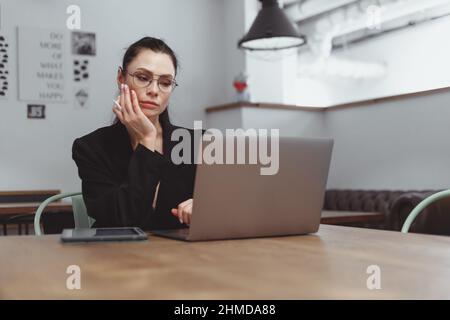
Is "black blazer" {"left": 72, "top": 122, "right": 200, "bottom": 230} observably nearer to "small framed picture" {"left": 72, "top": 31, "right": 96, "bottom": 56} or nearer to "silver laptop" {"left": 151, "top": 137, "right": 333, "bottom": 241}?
"silver laptop" {"left": 151, "top": 137, "right": 333, "bottom": 241}

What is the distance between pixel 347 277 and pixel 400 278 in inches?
2.9

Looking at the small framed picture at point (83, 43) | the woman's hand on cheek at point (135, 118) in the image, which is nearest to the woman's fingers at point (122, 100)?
the woman's hand on cheek at point (135, 118)

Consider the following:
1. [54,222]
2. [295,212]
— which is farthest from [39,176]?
[295,212]

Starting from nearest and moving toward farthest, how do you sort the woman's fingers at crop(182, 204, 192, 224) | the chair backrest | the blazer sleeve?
the woman's fingers at crop(182, 204, 192, 224) → the blazer sleeve → the chair backrest

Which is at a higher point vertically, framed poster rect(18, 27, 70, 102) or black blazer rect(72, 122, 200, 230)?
framed poster rect(18, 27, 70, 102)

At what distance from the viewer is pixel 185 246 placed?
1.14 metres

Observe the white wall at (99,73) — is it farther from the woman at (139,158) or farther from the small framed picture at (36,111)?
the woman at (139,158)

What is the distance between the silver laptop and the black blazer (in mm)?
226

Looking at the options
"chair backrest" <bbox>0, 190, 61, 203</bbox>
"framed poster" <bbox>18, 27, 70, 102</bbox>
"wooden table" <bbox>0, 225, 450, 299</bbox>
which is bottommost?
"chair backrest" <bbox>0, 190, 61, 203</bbox>

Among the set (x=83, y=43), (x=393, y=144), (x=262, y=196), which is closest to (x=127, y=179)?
(x=262, y=196)

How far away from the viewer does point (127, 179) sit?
5.35 feet

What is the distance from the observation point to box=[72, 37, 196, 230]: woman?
155cm

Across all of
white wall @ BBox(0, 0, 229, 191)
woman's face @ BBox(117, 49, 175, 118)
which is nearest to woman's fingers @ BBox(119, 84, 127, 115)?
woman's face @ BBox(117, 49, 175, 118)
